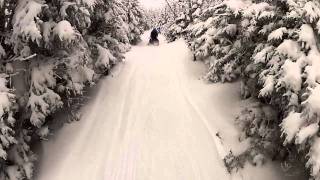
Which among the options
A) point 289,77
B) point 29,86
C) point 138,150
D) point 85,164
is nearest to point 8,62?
point 29,86

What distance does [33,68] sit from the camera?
495 inches

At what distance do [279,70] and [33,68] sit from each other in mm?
6720

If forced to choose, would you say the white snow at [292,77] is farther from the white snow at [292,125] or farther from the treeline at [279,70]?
the white snow at [292,125]

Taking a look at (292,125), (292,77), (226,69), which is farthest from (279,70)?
(226,69)

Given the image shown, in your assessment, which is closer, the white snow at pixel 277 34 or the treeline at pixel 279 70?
the treeline at pixel 279 70

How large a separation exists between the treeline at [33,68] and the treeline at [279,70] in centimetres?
439

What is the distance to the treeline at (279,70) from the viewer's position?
8.82m

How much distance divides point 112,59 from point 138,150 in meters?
4.11

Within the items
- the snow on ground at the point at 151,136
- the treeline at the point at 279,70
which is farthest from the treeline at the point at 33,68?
the treeline at the point at 279,70

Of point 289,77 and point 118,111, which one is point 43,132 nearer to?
point 118,111

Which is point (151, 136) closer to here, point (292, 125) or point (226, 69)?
point (226, 69)

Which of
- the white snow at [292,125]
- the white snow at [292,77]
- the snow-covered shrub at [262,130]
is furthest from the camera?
the snow-covered shrub at [262,130]

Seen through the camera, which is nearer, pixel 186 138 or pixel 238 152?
pixel 238 152

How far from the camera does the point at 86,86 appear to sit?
52.6ft
